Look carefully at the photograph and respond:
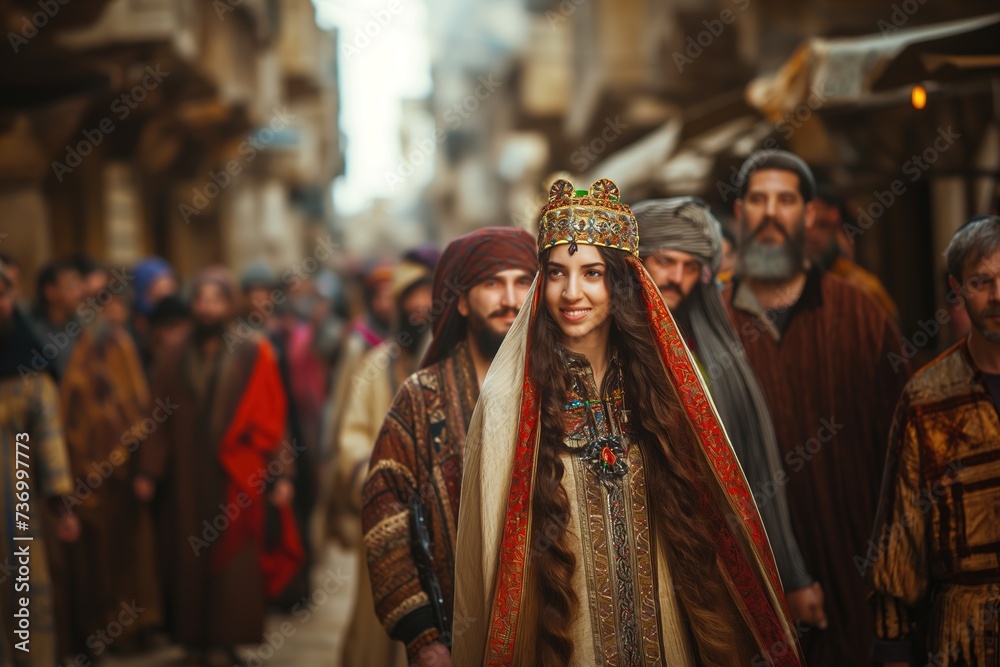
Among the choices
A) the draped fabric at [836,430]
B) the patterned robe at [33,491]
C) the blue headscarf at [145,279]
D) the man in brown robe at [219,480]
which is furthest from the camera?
the blue headscarf at [145,279]

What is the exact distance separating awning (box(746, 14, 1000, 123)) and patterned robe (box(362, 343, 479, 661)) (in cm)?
284

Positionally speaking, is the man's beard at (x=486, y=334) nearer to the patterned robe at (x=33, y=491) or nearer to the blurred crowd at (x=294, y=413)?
the blurred crowd at (x=294, y=413)

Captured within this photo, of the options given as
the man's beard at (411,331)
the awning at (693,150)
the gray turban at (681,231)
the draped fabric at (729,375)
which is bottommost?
the draped fabric at (729,375)

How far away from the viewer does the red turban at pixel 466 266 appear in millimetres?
4156

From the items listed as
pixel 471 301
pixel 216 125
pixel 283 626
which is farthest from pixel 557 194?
pixel 216 125

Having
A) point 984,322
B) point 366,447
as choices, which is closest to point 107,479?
point 366,447

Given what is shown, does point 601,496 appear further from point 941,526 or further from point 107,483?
point 107,483

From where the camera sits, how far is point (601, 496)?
3.43m

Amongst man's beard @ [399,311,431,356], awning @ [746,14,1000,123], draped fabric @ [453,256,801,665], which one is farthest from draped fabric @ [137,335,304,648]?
draped fabric @ [453,256,801,665]

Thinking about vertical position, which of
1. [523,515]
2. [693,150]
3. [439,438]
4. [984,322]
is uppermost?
[693,150]

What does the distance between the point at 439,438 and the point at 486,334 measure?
1.28ft

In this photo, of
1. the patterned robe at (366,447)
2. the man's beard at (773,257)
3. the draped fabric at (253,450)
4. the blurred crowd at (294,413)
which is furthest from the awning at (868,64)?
the draped fabric at (253,450)

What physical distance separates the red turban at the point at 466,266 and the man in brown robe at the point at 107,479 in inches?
194

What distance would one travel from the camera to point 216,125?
54.0 ft
